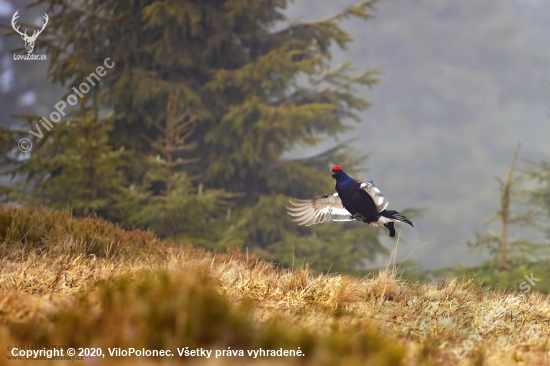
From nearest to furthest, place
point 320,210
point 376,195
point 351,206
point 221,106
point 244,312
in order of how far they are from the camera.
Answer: point 244,312
point 376,195
point 351,206
point 320,210
point 221,106

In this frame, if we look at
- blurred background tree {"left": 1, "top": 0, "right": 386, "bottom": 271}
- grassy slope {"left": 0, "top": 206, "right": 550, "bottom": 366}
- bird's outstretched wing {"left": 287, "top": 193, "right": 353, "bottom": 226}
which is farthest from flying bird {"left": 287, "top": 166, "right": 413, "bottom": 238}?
blurred background tree {"left": 1, "top": 0, "right": 386, "bottom": 271}

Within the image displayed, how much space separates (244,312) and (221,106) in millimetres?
15383

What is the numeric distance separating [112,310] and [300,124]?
1343 cm

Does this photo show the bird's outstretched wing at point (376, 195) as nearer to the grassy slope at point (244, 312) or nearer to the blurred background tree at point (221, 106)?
the grassy slope at point (244, 312)

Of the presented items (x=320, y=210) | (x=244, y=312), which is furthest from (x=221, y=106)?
(x=244, y=312)

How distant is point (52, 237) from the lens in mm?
6105

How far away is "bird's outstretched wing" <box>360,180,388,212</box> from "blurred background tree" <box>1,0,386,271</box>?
28.5 ft

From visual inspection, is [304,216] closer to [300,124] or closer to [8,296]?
[8,296]

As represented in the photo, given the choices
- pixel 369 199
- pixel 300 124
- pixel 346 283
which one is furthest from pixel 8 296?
pixel 300 124

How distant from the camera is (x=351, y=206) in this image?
16.0ft

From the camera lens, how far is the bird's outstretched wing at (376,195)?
4445 mm

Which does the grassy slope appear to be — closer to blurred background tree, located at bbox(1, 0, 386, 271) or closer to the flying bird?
the flying bird

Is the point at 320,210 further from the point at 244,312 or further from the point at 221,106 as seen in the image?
the point at 221,106

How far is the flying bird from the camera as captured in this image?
4641 millimetres
